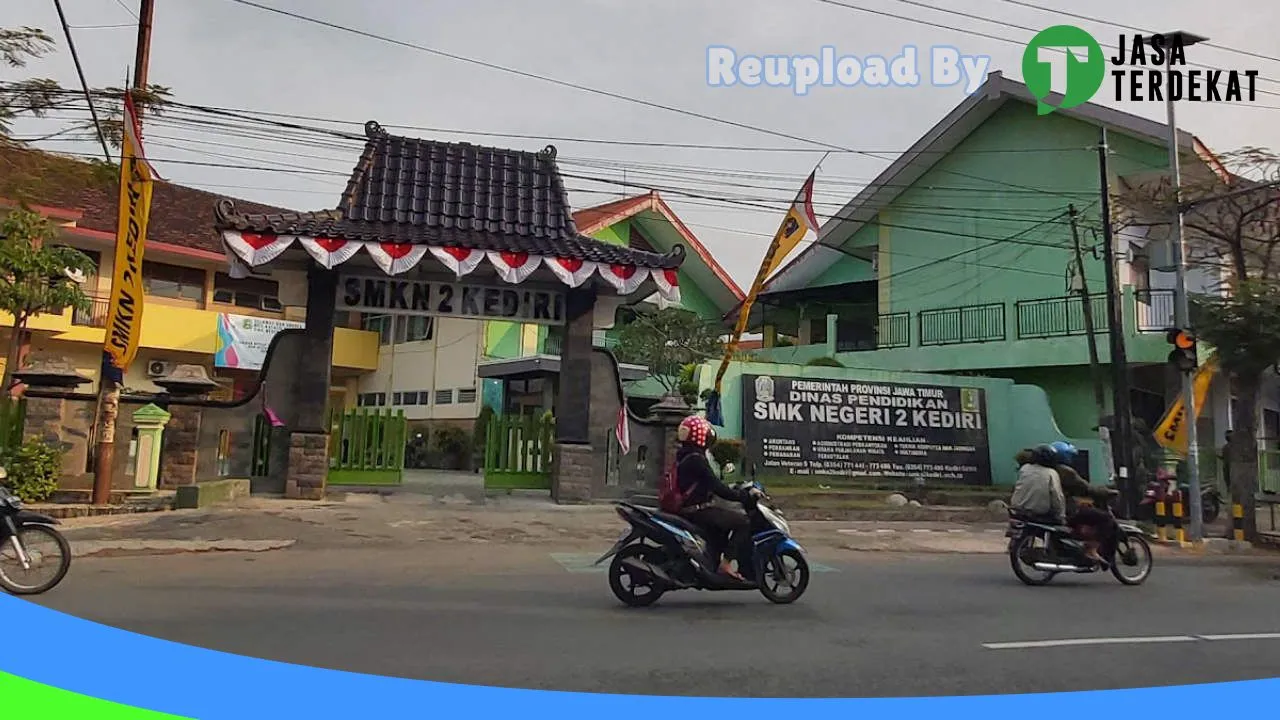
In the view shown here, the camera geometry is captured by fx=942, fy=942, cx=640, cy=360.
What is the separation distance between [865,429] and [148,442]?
12648mm

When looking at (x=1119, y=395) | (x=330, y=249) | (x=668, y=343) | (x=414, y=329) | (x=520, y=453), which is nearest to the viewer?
(x=330, y=249)

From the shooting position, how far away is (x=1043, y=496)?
9.25 metres

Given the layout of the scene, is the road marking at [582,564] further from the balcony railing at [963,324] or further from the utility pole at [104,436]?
the balcony railing at [963,324]

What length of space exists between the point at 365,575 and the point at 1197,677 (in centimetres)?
638

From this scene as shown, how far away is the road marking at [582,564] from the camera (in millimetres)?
9062

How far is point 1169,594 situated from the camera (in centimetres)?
899

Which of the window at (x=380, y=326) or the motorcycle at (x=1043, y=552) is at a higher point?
the window at (x=380, y=326)

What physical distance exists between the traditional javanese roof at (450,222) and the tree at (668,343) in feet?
21.1

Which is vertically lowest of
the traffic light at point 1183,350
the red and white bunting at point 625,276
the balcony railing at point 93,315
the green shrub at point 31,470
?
the green shrub at point 31,470

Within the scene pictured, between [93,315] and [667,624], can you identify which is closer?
[667,624]

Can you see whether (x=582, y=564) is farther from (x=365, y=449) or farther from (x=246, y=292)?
(x=246, y=292)

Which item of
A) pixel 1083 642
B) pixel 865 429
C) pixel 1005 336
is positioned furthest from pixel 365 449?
pixel 1005 336

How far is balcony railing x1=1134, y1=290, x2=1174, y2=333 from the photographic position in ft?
69.6

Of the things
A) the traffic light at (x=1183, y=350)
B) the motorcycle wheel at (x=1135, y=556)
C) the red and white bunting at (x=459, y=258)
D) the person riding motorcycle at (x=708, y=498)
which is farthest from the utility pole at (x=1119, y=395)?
the person riding motorcycle at (x=708, y=498)
